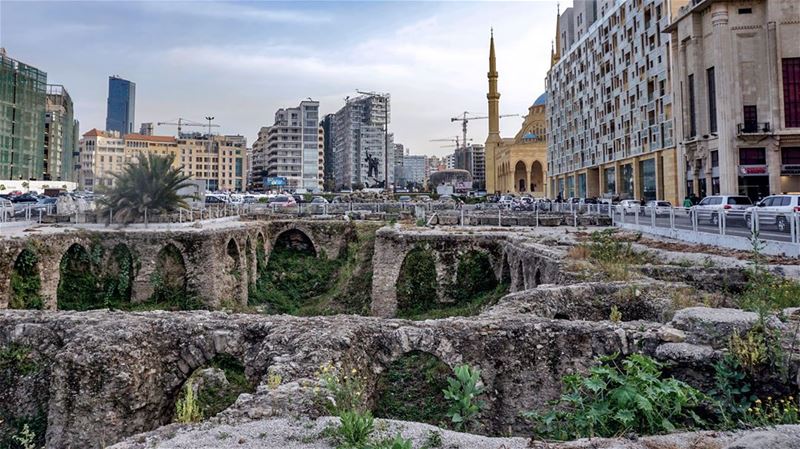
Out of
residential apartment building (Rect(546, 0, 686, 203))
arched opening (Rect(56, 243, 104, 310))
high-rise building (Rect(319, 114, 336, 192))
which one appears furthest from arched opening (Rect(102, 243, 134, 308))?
high-rise building (Rect(319, 114, 336, 192))

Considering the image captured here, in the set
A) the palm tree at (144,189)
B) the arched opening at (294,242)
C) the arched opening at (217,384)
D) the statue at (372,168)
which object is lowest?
the arched opening at (217,384)

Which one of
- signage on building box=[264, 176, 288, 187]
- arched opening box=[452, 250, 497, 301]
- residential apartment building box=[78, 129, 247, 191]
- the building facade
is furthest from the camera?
residential apartment building box=[78, 129, 247, 191]

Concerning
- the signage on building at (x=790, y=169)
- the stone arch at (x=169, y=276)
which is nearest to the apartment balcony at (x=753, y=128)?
the signage on building at (x=790, y=169)

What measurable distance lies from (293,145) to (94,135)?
209ft

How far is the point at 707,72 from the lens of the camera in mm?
33875

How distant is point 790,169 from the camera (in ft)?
102

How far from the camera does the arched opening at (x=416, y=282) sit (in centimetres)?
1981

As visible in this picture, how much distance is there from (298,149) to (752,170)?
8804cm

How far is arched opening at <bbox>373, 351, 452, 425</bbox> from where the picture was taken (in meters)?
7.33

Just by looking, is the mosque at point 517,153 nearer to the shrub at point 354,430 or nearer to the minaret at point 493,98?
the minaret at point 493,98

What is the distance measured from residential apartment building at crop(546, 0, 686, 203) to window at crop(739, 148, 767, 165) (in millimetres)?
6594

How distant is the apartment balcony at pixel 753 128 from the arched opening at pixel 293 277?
27571 mm

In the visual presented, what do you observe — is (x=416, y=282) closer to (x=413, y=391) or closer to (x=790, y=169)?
(x=413, y=391)

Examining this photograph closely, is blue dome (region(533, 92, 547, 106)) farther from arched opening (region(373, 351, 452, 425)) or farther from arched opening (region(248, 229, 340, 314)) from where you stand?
arched opening (region(373, 351, 452, 425))
